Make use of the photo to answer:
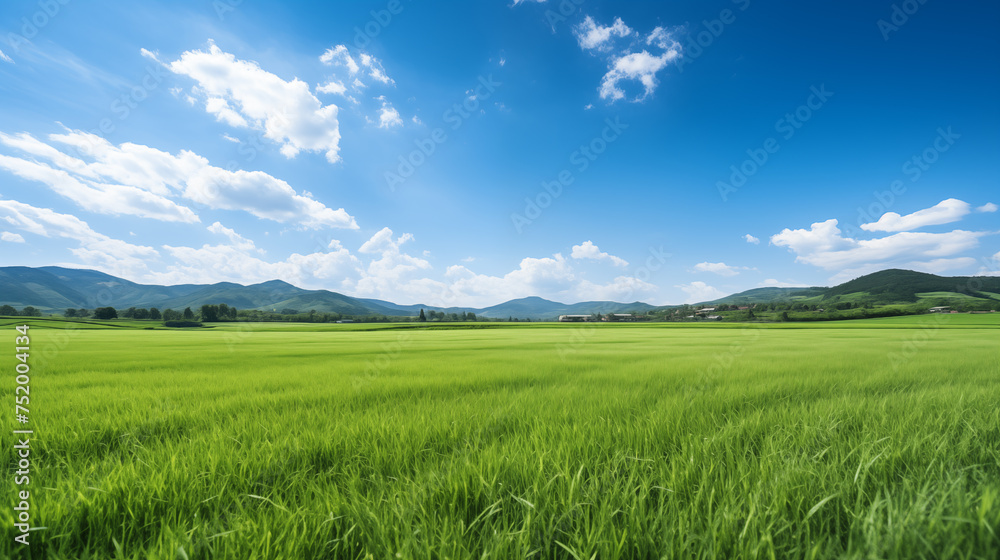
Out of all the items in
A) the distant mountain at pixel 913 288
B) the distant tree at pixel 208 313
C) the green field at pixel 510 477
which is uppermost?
the distant mountain at pixel 913 288

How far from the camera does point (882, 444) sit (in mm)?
2443

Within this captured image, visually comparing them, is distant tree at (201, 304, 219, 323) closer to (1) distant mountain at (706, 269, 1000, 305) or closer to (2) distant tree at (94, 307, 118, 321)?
(2) distant tree at (94, 307, 118, 321)

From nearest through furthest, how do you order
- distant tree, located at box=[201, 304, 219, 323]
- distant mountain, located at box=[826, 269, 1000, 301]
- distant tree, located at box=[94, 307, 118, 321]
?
1. distant tree, located at box=[94, 307, 118, 321]
2. distant tree, located at box=[201, 304, 219, 323]
3. distant mountain, located at box=[826, 269, 1000, 301]

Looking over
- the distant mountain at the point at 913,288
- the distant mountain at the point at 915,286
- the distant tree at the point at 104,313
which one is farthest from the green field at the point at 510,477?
the distant mountain at the point at 915,286

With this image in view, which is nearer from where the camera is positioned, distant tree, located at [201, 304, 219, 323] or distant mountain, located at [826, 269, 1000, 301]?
distant tree, located at [201, 304, 219, 323]

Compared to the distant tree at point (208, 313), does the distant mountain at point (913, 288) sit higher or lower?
higher

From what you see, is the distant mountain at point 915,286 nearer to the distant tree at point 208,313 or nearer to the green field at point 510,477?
the green field at point 510,477

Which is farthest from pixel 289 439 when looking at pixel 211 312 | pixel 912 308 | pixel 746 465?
pixel 211 312

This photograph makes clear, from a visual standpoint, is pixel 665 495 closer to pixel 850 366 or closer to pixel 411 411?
pixel 411 411

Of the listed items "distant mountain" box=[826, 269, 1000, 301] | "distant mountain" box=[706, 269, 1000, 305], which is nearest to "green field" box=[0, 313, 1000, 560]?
"distant mountain" box=[706, 269, 1000, 305]

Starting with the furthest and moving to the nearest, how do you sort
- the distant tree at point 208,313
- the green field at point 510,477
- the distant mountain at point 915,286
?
the distant mountain at point 915,286 < the distant tree at point 208,313 < the green field at point 510,477

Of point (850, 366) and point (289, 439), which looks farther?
point (850, 366)

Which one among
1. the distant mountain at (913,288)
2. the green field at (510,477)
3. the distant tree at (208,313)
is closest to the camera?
the green field at (510,477)

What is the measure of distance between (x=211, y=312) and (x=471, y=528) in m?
132
